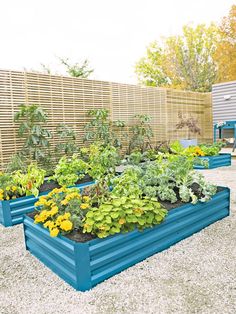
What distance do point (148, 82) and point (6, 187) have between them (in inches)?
820

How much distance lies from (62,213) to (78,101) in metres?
4.45

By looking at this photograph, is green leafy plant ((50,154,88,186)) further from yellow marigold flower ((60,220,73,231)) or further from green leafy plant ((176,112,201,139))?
green leafy plant ((176,112,201,139))

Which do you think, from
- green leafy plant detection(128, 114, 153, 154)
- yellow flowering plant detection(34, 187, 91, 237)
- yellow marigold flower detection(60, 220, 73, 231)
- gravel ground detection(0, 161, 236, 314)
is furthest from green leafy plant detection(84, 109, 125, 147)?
yellow marigold flower detection(60, 220, 73, 231)

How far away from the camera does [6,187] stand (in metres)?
2.91

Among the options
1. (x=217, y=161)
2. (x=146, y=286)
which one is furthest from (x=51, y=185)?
(x=217, y=161)

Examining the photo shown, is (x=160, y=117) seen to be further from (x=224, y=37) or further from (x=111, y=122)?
(x=224, y=37)

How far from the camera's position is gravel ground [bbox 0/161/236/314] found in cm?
147

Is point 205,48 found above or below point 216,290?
above

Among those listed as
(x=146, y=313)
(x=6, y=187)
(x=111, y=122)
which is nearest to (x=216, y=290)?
(x=146, y=313)

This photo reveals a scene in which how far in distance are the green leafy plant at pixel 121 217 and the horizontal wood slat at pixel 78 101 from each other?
12.2 feet

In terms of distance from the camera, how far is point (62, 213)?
79.7 inches

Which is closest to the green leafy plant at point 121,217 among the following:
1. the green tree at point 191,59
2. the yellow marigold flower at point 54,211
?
the yellow marigold flower at point 54,211

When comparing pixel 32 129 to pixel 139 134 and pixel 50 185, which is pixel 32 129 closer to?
pixel 50 185

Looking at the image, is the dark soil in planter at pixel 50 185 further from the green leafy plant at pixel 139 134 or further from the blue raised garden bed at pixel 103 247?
the green leafy plant at pixel 139 134
